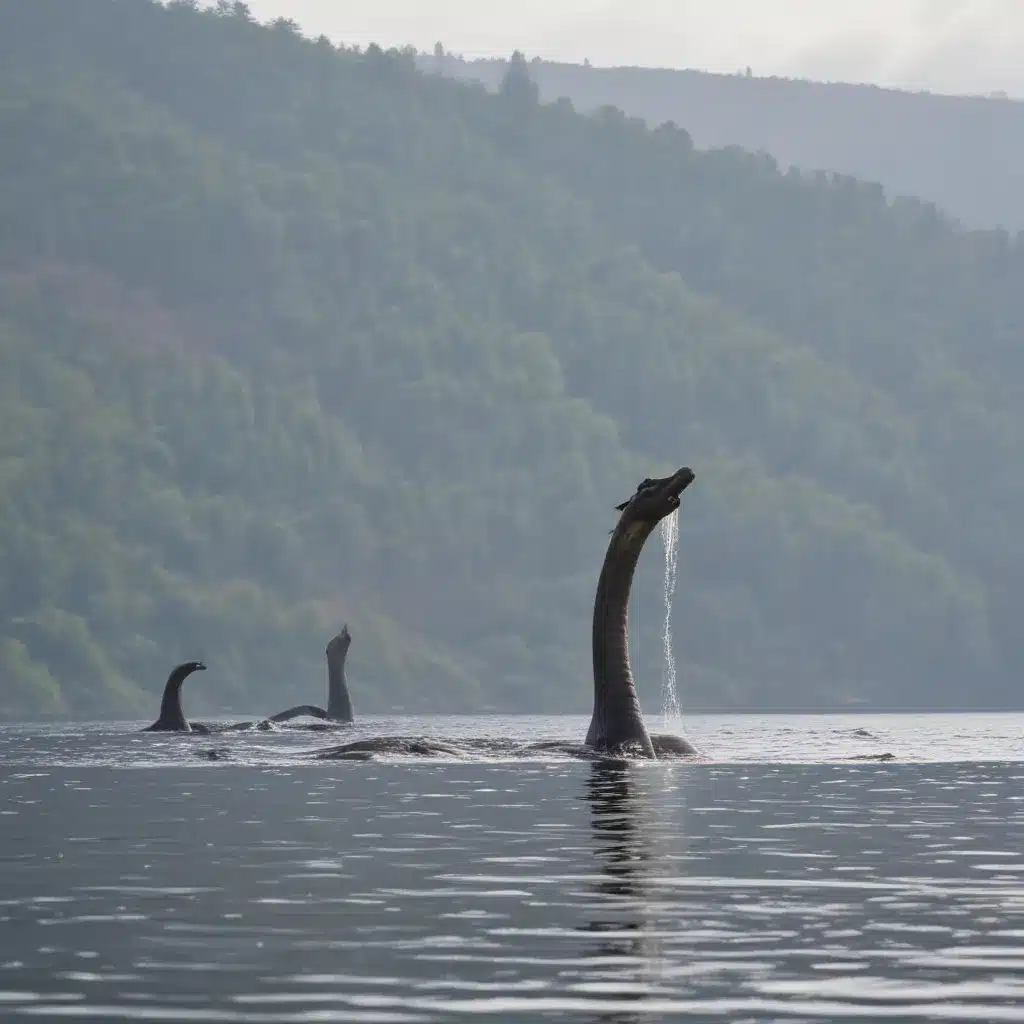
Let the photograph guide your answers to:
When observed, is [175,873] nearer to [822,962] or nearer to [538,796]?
[822,962]

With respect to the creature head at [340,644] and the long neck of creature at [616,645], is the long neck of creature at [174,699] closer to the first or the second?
the creature head at [340,644]

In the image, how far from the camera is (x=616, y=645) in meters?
47.1

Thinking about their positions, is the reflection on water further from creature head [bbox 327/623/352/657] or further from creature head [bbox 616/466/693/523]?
creature head [bbox 327/623/352/657]

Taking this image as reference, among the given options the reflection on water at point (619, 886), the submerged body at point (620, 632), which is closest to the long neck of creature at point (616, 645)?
the submerged body at point (620, 632)

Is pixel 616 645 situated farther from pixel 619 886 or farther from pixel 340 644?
pixel 340 644

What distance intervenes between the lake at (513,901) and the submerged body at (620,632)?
624cm

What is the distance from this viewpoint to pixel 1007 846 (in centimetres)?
2778

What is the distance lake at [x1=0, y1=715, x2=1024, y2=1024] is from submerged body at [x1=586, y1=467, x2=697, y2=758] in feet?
20.5

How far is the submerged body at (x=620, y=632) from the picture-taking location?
46.4 meters

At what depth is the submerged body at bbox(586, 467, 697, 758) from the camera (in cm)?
4638

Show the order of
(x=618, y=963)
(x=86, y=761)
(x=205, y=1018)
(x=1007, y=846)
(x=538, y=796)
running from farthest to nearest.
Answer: (x=86, y=761) → (x=538, y=796) → (x=1007, y=846) → (x=618, y=963) → (x=205, y=1018)

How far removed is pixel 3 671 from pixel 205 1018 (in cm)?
18441

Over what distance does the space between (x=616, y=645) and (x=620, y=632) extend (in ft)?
1.27

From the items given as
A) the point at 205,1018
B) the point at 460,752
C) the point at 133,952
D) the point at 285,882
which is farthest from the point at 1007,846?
the point at 460,752
